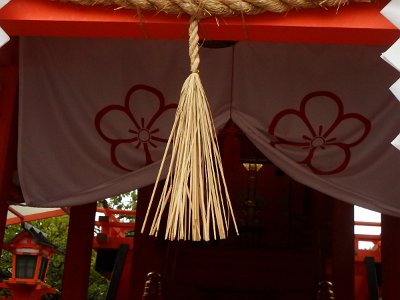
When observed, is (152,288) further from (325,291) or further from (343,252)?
(343,252)

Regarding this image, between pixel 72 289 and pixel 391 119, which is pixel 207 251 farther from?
pixel 391 119

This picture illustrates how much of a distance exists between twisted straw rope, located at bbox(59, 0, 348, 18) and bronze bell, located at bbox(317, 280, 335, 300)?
10.7ft

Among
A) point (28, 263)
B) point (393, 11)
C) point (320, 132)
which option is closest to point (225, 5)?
point (393, 11)

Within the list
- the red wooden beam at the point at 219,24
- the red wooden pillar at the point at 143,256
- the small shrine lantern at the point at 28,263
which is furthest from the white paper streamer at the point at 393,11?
the small shrine lantern at the point at 28,263

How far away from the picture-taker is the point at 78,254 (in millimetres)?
5699

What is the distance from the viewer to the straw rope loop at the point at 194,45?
2.06 meters

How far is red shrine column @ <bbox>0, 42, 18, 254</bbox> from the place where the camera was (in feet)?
10.3

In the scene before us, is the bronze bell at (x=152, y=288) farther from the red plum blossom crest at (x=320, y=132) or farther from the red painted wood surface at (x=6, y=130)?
the red plum blossom crest at (x=320, y=132)

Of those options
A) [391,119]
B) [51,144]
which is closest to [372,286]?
[391,119]

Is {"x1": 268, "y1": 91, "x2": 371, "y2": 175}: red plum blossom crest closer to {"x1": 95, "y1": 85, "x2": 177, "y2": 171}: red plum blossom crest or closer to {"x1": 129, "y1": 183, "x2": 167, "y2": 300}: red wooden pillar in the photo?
{"x1": 95, "y1": 85, "x2": 177, "y2": 171}: red plum blossom crest

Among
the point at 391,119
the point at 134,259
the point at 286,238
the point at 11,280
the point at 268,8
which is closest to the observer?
the point at 268,8

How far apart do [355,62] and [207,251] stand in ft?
9.15

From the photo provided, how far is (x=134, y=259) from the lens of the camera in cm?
635

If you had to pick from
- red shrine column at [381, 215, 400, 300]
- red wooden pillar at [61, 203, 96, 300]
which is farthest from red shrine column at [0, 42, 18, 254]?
red shrine column at [381, 215, 400, 300]
